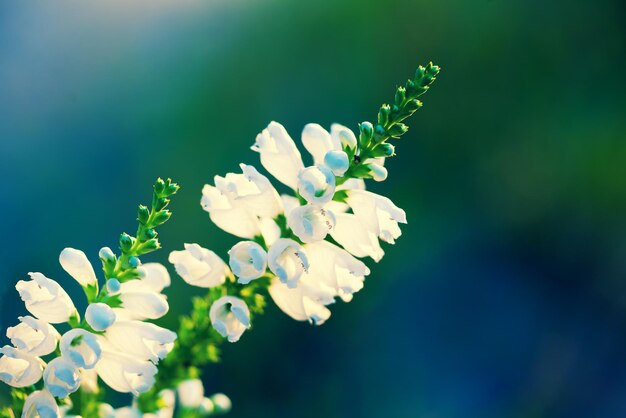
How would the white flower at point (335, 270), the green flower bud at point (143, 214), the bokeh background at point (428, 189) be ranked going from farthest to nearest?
1. the bokeh background at point (428, 189)
2. the white flower at point (335, 270)
3. the green flower bud at point (143, 214)

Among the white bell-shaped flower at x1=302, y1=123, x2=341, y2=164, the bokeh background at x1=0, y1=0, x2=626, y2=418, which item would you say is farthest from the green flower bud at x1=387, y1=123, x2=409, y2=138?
the bokeh background at x1=0, y1=0, x2=626, y2=418

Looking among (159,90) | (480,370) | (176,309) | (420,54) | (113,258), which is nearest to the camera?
(113,258)

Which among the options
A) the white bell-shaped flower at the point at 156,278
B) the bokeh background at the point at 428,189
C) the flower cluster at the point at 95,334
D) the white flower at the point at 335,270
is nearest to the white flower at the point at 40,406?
the flower cluster at the point at 95,334

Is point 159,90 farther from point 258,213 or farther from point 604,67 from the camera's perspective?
point 258,213

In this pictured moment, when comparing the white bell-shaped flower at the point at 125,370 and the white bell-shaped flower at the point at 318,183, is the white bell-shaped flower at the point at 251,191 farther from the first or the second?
the white bell-shaped flower at the point at 125,370

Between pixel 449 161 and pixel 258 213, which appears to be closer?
pixel 258 213

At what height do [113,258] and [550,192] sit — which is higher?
[550,192]

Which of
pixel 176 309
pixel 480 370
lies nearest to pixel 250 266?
pixel 176 309

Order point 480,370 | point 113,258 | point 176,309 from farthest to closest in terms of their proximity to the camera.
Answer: point 480,370 → point 176,309 → point 113,258
